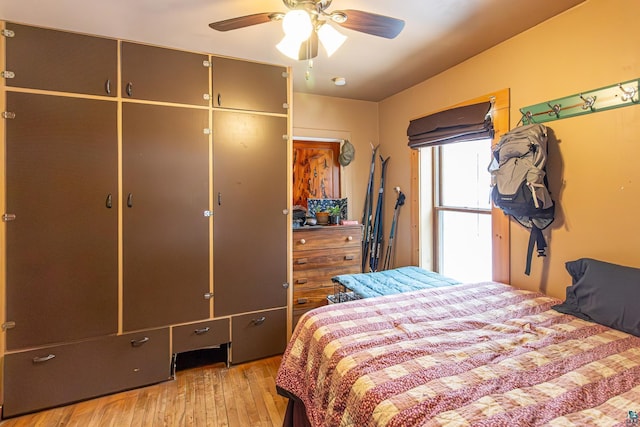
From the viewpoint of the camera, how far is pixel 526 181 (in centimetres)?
188

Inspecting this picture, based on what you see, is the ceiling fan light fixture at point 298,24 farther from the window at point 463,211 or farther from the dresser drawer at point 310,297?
the dresser drawer at point 310,297

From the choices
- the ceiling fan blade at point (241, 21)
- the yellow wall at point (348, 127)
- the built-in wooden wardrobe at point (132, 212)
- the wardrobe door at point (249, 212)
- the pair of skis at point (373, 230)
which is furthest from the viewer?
the pair of skis at point (373, 230)

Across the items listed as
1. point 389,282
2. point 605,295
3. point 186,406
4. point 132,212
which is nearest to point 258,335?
point 186,406

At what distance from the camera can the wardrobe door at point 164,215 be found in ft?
7.22

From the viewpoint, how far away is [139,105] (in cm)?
220

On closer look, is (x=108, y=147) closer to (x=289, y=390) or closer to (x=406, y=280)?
(x=289, y=390)

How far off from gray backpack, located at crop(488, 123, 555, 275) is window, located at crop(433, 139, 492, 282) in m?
0.53

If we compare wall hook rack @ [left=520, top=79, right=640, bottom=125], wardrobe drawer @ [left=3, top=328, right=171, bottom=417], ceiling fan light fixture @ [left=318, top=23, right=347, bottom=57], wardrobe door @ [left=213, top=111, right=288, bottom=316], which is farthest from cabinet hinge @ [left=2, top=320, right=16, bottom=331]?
wall hook rack @ [left=520, top=79, right=640, bottom=125]

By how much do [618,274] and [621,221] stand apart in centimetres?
32

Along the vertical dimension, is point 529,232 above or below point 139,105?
below

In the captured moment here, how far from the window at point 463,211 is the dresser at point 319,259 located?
0.86m

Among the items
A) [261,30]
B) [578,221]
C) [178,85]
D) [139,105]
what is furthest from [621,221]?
[139,105]

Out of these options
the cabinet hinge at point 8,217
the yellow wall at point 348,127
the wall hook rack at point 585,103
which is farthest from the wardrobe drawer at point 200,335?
the wall hook rack at point 585,103

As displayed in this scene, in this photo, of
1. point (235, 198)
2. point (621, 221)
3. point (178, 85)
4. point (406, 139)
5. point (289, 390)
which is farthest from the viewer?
point (406, 139)
